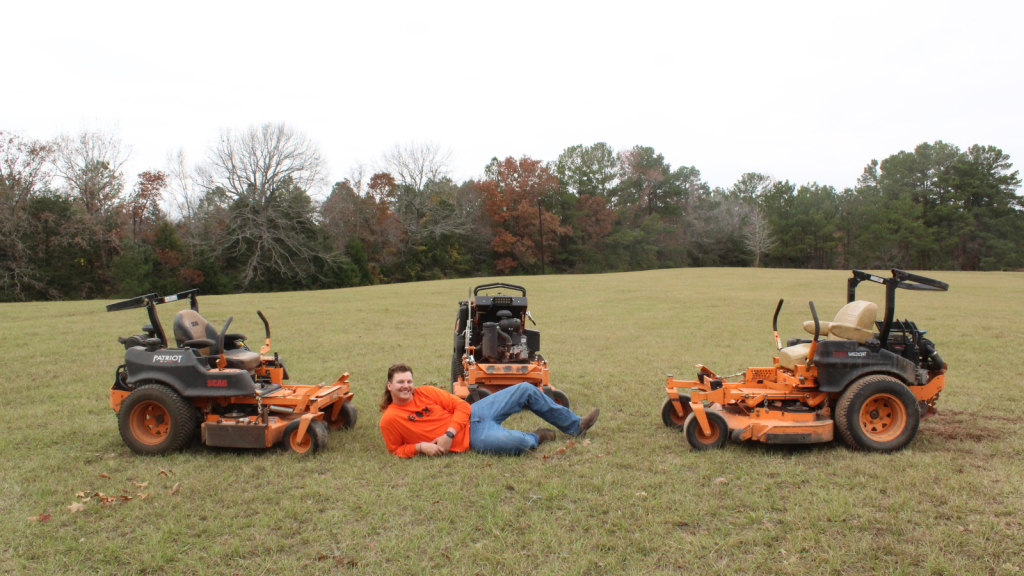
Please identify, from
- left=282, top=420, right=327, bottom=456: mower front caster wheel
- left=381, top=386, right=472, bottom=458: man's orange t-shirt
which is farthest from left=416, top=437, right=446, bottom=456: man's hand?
left=282, top=420, right=327, bottom=456: mower front caster wheel

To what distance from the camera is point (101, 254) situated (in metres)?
38.7

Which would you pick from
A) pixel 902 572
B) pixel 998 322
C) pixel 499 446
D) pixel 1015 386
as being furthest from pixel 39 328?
pixel 998 322

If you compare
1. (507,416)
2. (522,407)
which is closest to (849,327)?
(522,407)

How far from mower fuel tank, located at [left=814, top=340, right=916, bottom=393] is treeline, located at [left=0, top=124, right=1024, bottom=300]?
40.1 metres

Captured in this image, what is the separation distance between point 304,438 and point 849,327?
16.7 feet

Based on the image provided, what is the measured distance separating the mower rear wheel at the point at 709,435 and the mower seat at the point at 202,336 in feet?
14.5

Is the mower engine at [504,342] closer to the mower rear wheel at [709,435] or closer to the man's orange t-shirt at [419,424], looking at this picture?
the man's orange t-shirt at [419,424]

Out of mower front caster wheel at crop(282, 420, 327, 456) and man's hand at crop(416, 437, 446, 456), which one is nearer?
man's hand at crop(416, 437, 446, 456)

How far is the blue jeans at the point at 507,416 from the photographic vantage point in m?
5.51

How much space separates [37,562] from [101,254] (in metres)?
41.6

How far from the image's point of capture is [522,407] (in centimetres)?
584

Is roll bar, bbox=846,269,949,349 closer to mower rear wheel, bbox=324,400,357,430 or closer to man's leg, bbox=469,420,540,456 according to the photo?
man's leg, bbox=469,420,540,456

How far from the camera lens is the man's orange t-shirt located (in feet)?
18.3

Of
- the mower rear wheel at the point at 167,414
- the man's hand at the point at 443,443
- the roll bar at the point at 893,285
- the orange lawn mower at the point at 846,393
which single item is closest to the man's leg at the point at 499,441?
the man's hand at the point at 443,443
